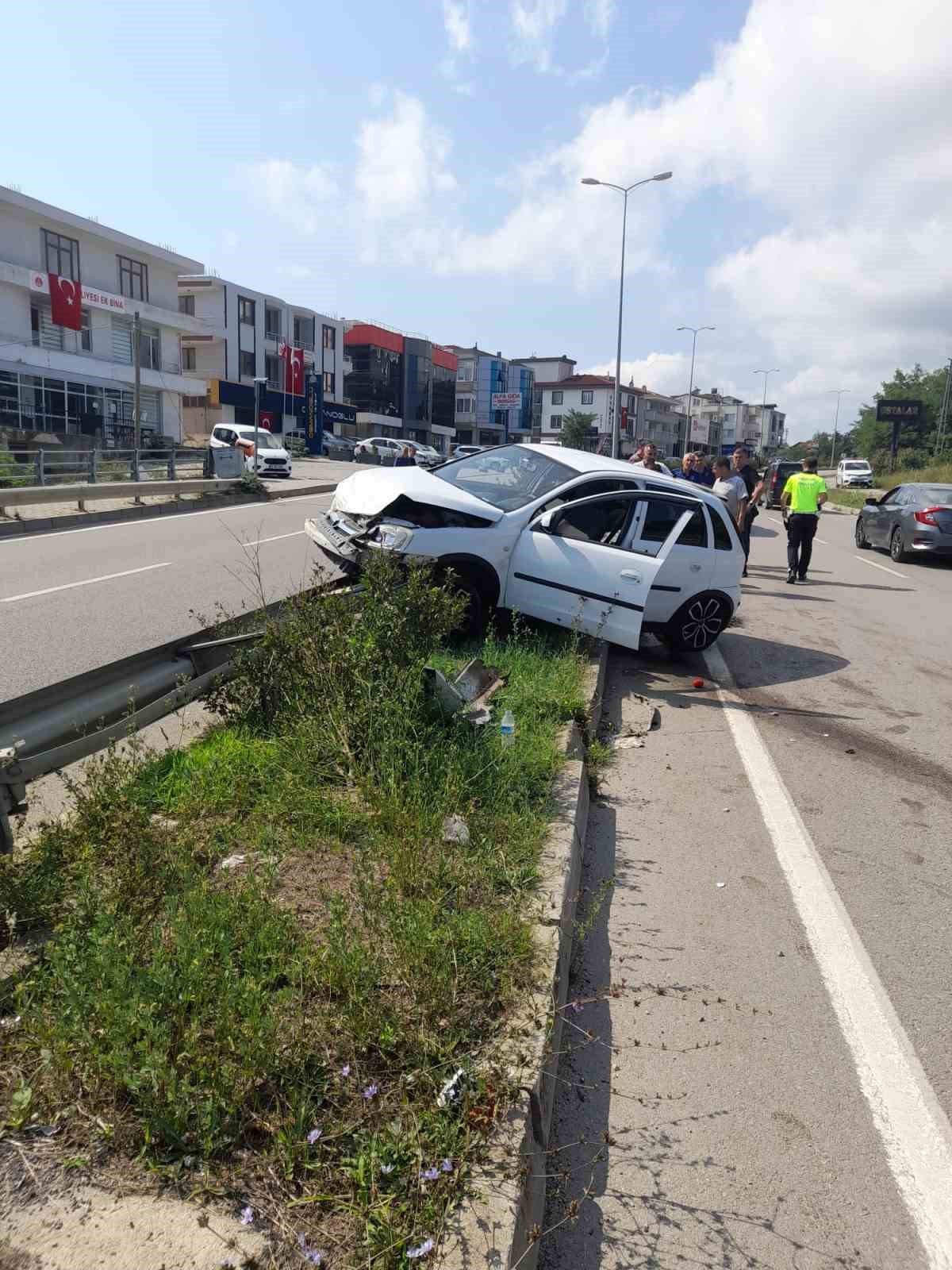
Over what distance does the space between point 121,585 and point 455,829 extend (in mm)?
8225

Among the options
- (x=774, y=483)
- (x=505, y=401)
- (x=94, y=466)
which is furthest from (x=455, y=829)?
(x=505, y=401)

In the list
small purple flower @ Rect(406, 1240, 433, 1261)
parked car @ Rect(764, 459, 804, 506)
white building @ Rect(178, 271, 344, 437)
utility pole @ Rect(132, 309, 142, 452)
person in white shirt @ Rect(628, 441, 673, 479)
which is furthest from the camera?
white building @ Rect(178, 271, 344, 437)

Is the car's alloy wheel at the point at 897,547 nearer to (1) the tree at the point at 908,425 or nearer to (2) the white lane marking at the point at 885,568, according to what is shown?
(2) the white lane marking at the point at 885,568

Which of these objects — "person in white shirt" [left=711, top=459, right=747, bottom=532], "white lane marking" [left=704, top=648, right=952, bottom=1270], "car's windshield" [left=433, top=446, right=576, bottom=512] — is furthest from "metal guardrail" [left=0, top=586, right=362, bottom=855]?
"person in white shirt" [left=711, top=459, right=747, bottom=532]

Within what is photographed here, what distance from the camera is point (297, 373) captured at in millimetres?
68438

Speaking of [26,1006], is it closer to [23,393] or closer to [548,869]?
[548,869]

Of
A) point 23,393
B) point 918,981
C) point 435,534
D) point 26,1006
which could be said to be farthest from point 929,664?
point 23,393

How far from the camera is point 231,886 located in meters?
3.48

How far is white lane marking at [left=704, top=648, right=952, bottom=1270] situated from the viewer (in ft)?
8.49

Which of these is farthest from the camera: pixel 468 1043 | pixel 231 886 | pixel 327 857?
pixel 327 857

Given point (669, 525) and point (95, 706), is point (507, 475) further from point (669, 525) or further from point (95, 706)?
point (95, 706)

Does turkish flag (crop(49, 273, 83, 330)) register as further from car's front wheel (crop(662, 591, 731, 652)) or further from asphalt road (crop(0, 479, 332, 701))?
car's front wheel (crop(662, 591, 731, 652))

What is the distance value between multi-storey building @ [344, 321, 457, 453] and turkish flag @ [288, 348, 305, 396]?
1208 centimetres

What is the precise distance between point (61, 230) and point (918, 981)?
161ft
